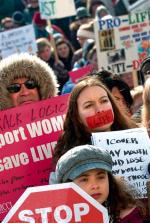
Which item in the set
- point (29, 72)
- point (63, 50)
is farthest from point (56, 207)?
point (63, 50)

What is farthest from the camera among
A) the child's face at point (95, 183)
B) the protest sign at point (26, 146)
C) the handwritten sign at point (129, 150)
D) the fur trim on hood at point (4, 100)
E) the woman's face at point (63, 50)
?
the woman's face at point (63, 50)

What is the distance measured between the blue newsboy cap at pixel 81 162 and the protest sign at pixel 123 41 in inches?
237

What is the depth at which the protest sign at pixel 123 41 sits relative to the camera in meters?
10.2

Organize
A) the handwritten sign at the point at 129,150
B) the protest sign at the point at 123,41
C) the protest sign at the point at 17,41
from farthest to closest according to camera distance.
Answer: the protest sign at the point at 17,41 < the protest sign at the point at 123,41 < the handwritten sign at the point at 129,150

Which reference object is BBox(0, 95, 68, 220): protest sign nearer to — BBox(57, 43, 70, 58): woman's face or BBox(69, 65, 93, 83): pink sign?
BBox(69, 65, 93, 83): pink sign

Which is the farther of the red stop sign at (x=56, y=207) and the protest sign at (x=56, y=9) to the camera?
the protest sign at (x=56, y=9)

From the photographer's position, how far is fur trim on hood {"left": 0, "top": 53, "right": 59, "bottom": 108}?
579 cm

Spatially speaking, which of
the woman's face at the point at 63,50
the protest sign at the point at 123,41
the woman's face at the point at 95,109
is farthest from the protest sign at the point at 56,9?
the woman's face at the point at 95,109

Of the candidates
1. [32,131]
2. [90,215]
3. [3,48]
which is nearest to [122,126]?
[32,131]

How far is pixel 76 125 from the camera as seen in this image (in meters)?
4.87

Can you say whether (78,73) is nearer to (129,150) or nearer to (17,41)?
(17,41)

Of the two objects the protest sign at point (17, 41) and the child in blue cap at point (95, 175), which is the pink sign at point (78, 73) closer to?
the protest sign at point (17, 41)

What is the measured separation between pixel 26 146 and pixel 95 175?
4.73 ft

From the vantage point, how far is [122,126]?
496cm
